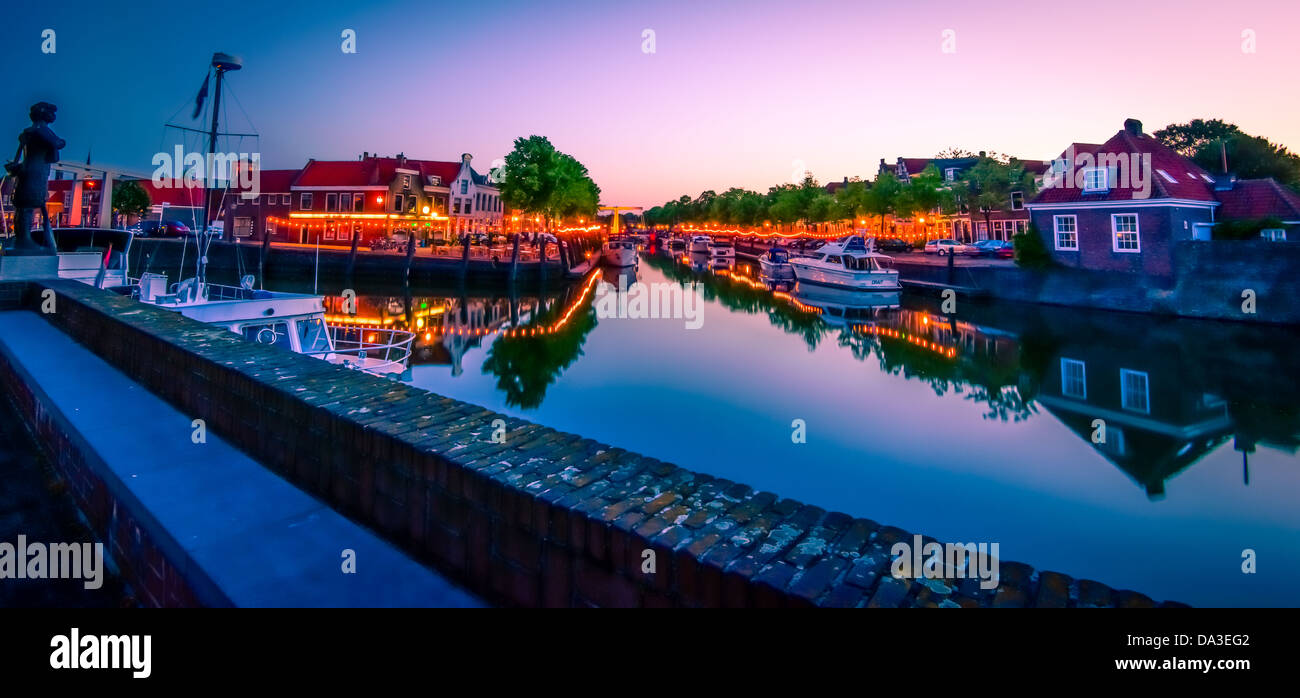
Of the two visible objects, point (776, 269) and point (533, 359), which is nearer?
point (533, 359)

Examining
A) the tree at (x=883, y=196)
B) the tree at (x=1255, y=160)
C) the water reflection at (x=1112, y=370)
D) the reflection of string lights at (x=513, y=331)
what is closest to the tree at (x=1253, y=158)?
the tree at (x=1255, y=160)

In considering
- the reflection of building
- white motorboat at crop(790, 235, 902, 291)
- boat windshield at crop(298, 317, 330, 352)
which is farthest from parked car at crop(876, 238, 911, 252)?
boat windshield at crop(298, 317, 330, 352)

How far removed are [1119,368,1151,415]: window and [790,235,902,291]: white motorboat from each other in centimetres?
1788

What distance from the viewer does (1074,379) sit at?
20.1 meters

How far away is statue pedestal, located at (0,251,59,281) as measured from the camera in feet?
45.4

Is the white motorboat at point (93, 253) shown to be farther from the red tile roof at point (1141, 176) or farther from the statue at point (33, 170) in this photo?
the red tile roof at point (1141, 176)

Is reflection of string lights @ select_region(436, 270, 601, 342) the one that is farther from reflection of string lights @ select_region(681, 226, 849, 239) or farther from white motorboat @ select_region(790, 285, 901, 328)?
reflection of string lights @ select_region(681, 226, 849, 239)

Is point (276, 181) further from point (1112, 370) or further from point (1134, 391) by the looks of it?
point (1134, 391)

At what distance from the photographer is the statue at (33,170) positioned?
1398 cm

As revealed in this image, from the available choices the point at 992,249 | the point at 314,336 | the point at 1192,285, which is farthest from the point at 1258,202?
the point at 314,336

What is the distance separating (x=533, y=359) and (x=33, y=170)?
13.9 meters

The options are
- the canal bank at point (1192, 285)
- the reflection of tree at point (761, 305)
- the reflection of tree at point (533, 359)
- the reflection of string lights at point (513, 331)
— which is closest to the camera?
the reflection of tree at point (533, 359)
